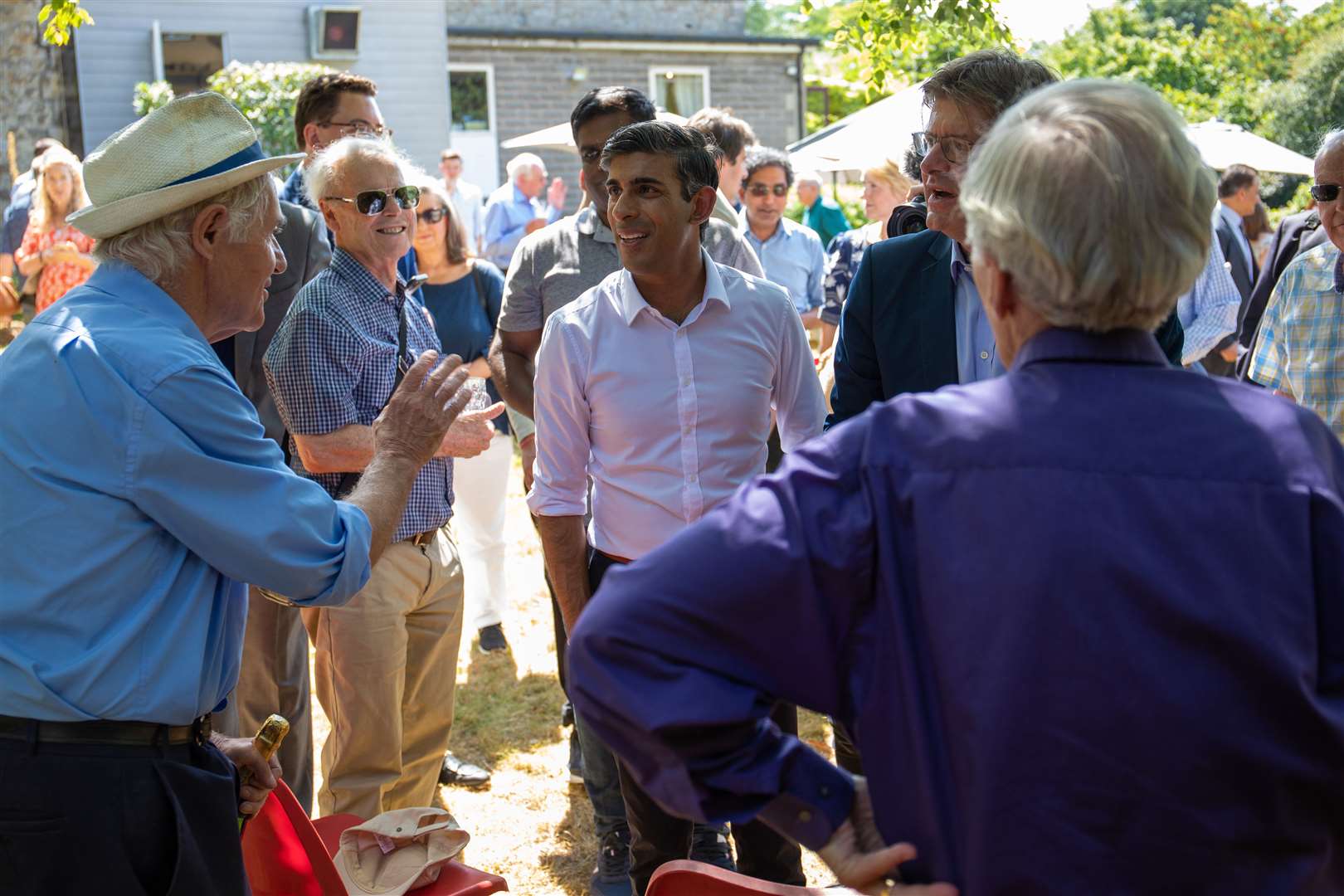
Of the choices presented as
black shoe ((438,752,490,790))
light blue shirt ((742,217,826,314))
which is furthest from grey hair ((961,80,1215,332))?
light blue shirt ((742,217,826,314))

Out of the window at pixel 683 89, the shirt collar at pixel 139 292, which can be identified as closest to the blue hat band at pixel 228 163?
the shirt collar at pixel 139 292

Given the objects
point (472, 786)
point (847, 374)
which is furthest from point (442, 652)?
point (847, 374)

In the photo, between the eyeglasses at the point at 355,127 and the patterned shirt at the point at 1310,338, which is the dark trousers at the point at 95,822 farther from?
the patterned shirt at the point at 1310,338

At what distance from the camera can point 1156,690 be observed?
53.0 inches

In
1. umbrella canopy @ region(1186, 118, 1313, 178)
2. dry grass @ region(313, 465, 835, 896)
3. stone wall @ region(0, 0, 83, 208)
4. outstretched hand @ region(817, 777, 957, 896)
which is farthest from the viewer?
stone wall @ region(0, 0, 83, 208)

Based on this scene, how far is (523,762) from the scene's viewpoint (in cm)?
516

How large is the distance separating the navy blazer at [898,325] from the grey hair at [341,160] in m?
1.71

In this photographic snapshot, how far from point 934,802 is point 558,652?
3.38 m

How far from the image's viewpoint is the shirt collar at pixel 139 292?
2271mm

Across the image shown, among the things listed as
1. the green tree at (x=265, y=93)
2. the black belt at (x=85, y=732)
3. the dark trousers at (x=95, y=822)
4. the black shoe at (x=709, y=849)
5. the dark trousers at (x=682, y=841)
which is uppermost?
the green tree at (x=265, y=93)

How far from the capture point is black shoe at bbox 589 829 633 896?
3895 millimetres

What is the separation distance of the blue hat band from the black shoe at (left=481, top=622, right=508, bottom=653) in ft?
14.1

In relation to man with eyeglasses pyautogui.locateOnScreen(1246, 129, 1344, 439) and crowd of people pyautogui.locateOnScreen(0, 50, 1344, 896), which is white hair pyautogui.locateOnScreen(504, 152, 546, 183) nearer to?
crowd of people pyautogui.locateOnScreen(0, 50, 1344, 896)

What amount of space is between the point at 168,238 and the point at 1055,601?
177cm
